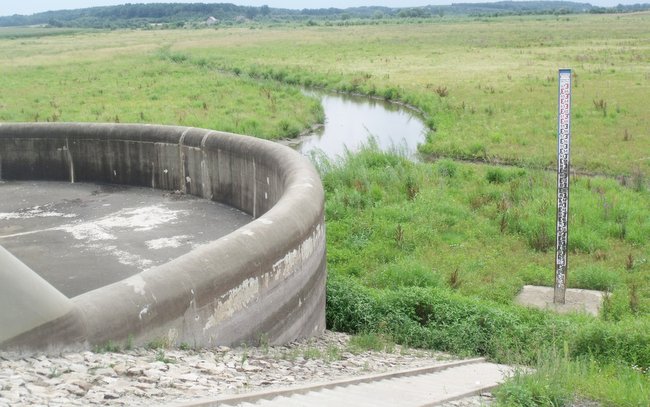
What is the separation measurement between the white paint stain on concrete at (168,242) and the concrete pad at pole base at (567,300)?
4835mm

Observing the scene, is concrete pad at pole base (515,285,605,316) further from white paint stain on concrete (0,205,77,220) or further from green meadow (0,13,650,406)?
white paint stain on concrete (0,205,77,220)

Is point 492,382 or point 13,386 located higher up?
point 13,386

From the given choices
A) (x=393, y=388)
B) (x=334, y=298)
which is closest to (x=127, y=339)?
(x=393, y=388)

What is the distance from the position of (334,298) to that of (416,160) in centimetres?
1197

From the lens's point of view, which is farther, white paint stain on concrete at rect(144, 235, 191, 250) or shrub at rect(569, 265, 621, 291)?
shrub at rect(569, 265, 621, 291)

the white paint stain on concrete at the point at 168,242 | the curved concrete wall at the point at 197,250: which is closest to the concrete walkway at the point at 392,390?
the curved concrete wall at the point at 197,250

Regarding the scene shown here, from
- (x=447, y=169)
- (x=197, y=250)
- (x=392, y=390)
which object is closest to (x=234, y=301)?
(x=197, y=250)

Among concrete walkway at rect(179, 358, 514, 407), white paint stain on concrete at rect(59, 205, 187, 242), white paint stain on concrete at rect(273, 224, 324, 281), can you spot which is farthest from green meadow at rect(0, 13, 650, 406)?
white paint stain on concrete at rect(59, 205, 187, 242)

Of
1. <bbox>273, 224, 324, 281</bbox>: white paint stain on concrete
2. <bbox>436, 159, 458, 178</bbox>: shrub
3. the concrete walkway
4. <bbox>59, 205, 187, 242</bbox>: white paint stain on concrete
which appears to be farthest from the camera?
<bbox>436, 159, 458, 178</bbox>: shrub

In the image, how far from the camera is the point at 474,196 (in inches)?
673

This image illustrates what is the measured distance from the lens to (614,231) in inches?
559

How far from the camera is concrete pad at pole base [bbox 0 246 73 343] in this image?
17.5 ft

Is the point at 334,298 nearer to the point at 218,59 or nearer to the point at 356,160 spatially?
the point at 356,160

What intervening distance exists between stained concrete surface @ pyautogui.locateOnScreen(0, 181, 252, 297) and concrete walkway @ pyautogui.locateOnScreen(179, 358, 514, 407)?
403 cm
